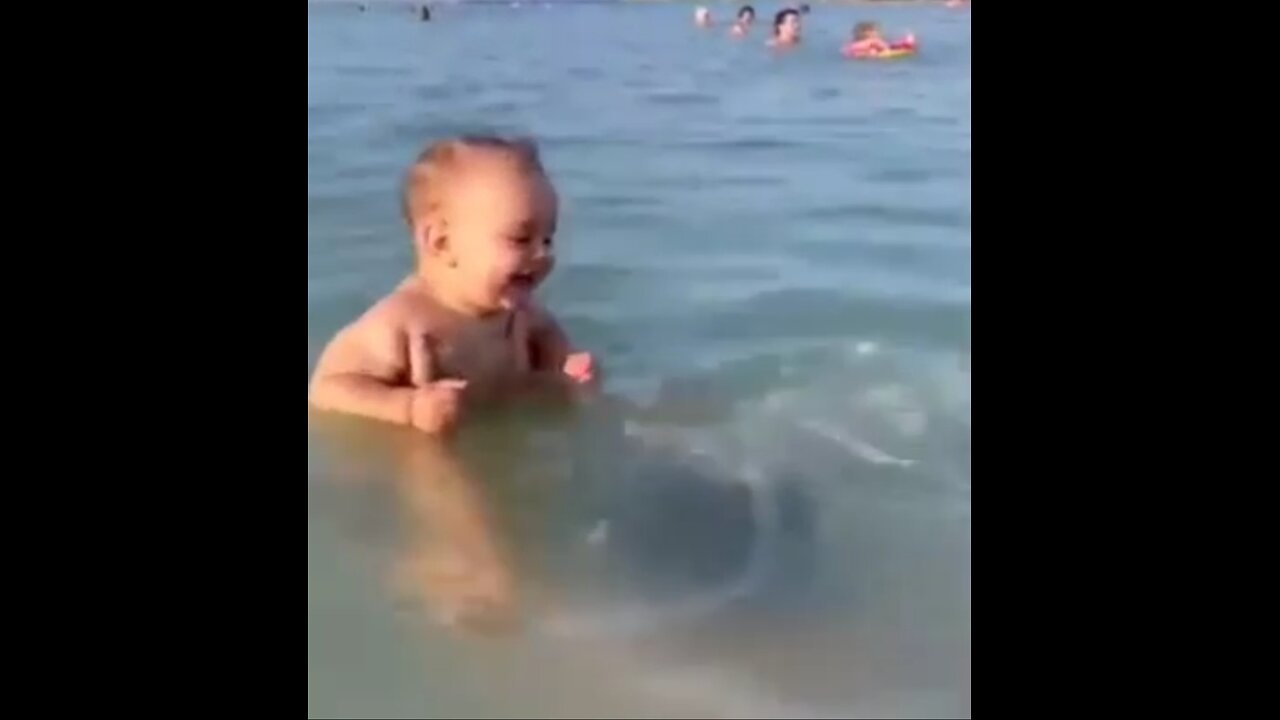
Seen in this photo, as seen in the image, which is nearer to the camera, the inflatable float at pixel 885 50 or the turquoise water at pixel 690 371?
the turquoise water at pixel 690 371

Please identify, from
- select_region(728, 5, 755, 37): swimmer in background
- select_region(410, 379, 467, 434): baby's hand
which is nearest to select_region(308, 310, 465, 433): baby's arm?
select_region(410, 379, 467, 434): baby's hand

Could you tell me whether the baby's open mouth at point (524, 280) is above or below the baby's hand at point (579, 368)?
above

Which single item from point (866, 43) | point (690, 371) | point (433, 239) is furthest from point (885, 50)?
point (433, 239)

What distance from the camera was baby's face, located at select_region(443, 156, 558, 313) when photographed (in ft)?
3.98

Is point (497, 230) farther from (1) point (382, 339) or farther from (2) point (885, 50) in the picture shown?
(2) point (885, 50)

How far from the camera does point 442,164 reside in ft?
4.09

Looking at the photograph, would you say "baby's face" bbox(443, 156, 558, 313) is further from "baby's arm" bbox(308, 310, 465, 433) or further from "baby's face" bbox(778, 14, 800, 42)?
"baby's face" bbox(778, 14, 800, 42)

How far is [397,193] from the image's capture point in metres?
1.30

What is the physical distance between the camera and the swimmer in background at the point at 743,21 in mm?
1644

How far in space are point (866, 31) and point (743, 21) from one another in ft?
0.43

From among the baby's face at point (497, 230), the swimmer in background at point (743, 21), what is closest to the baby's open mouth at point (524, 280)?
the baby's face at point (497, 230)

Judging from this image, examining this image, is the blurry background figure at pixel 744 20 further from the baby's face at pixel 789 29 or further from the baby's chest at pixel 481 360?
the baby's chest at pixel 481 360
